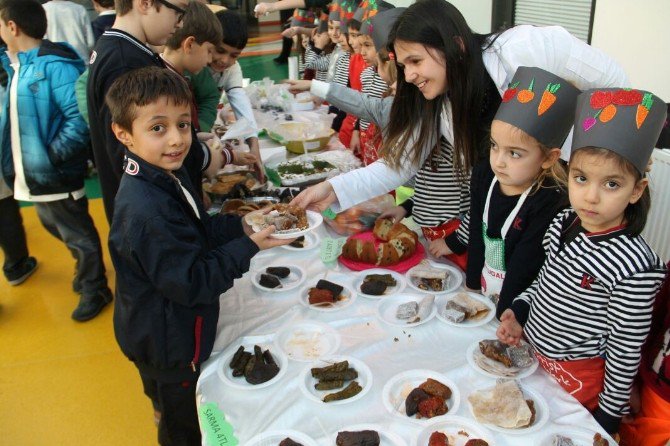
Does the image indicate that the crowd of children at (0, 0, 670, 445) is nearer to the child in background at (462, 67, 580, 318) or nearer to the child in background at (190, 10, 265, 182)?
the child in background at (462, 67, 580, 318)

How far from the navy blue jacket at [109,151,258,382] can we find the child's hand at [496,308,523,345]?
2.63ft

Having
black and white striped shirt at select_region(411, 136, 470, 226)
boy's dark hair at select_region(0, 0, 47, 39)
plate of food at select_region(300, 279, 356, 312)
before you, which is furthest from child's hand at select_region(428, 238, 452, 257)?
boy's dark hair at select_region(0, 0, 47, 39)

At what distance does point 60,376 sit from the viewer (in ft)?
9.43

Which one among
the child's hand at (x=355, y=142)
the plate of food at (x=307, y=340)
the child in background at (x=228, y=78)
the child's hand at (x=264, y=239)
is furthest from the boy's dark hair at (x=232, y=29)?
the plate of food at (x=307, y=340)

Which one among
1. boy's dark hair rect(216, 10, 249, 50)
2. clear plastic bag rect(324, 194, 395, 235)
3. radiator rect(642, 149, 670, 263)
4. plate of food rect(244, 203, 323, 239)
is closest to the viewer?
plate of food rect(244, 203, 323, 239)

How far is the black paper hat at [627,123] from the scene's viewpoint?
1229mm

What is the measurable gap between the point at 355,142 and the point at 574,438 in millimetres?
2715

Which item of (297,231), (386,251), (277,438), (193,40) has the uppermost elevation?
(193,40)

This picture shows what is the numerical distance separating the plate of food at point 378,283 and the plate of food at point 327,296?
0.16 feet

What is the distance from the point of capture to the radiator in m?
2.43

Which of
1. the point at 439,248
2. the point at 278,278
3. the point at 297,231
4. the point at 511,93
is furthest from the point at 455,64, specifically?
the point at 278,278

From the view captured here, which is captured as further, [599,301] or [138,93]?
[138,93]

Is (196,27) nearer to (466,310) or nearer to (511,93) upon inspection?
(511,93)

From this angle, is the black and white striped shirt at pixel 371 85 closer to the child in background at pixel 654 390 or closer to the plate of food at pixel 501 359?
the plate of food at pixel 501 359
